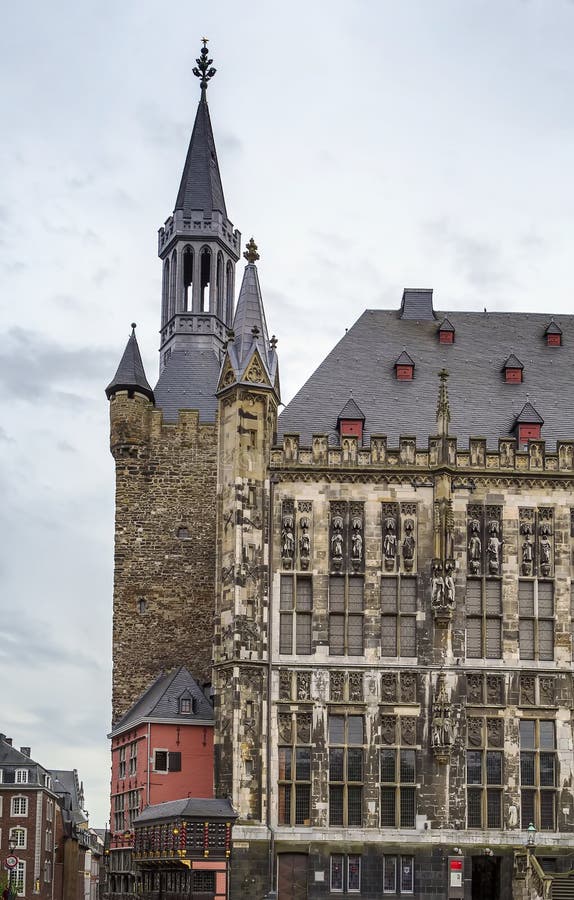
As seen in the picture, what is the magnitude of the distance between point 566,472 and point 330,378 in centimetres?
986

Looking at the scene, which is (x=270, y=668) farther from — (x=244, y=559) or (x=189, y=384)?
(x=189, y=384)

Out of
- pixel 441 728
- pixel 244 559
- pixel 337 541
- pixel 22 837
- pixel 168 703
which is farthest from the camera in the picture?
pixel 22 837

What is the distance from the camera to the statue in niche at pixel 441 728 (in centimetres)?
5072

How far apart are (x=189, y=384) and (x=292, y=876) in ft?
80.0

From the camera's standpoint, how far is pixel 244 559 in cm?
5247

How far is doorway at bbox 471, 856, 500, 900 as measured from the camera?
168ft

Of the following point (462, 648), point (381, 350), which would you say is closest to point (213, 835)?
point (462, 648)

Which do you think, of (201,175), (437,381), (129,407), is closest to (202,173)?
(201,175)

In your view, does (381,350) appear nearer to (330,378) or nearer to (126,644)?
(330,378)

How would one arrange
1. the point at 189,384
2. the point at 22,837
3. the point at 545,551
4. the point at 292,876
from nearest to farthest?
the point at 292,876 < the point at 545,551 < the point at 189,384 < the point at 22,837

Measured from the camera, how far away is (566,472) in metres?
53.4

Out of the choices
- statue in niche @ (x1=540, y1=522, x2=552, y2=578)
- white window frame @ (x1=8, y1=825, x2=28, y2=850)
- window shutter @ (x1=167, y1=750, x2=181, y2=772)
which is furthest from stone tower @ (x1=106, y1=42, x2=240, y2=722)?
white window frame @ (x1=8, y1=825, x2=28, y2=850)

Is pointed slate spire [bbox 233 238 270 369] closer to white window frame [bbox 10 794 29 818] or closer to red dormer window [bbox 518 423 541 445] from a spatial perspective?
red dormer window [bbox 518 423 541 445]

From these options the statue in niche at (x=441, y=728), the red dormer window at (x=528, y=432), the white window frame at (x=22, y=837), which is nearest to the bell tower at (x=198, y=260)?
the red dormer window at (x=528, y=432)
